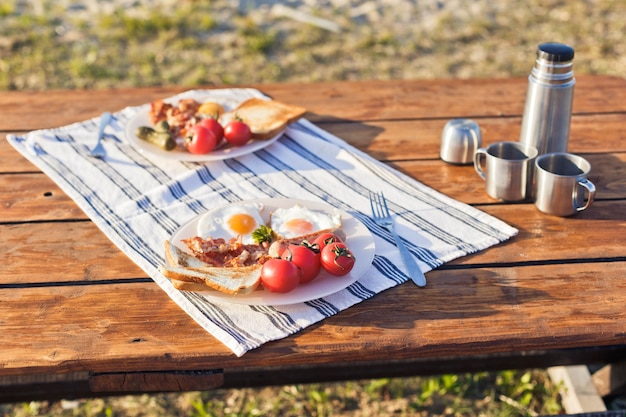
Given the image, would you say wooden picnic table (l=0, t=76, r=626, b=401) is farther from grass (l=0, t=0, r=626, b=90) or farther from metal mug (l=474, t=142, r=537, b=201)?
grass (l=0, t=0, r=626, b=90)

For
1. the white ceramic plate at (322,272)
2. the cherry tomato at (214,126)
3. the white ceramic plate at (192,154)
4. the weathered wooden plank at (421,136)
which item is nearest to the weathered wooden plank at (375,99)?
the weathered wooden plank at (421,136)

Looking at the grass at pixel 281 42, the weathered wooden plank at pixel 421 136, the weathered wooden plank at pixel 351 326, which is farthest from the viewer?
the grass at pixel 281 42

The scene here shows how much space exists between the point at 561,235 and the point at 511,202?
191 mm

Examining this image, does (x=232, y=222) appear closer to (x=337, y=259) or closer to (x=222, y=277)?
(x=222, y=277)

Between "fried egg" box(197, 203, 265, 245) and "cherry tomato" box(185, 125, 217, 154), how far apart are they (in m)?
0.39

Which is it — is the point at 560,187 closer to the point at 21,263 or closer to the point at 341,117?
the point at 341,117

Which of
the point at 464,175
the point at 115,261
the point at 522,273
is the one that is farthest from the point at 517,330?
the point at 115,261

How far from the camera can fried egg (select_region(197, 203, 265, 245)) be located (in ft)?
5.94

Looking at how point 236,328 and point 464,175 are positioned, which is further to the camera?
point 464,175

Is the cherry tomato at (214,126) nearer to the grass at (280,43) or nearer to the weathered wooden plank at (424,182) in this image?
the weathered wooden plank at (424,182)

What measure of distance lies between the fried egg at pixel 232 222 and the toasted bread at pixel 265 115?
0.48m

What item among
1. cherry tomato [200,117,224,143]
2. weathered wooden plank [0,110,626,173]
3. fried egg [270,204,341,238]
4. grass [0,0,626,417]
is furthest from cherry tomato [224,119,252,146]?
grass [0,0,626,417]

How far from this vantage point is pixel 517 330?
155 cm

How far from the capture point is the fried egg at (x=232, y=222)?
181cm
